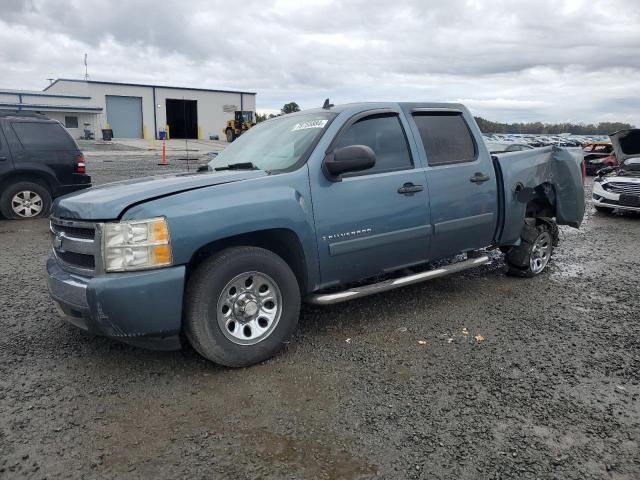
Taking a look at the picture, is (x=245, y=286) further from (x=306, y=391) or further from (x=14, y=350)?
(x=14, y=350)

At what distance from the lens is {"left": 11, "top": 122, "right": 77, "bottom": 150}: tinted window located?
9055 millimetres

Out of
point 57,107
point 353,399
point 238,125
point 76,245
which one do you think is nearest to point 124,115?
point 57,107

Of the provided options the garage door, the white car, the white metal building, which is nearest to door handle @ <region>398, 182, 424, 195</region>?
the white car

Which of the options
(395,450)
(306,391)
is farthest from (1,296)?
(395,450)

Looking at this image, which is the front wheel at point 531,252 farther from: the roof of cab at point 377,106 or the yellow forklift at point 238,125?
the yellow forklift at point 238,125

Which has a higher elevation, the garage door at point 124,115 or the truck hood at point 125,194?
the garage door at point 124,115

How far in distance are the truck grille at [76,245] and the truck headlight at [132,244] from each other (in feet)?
0.32

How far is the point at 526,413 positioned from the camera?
10.1ft

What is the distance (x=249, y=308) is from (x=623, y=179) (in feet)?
33.2

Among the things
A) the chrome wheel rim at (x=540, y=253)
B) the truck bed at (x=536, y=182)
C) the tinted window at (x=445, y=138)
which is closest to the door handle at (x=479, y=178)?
the tinted window at (x=445, y=138)

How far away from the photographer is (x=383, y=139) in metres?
4.44

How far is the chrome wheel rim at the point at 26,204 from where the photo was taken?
30.0 ft

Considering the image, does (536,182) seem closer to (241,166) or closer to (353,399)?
(241,166)

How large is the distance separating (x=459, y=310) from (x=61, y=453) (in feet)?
11.3
